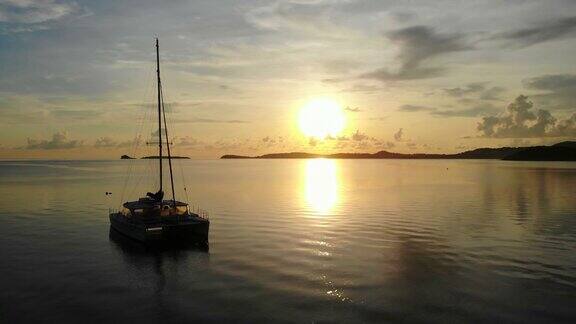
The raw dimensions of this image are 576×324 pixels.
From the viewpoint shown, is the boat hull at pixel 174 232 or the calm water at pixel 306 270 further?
the boat hull at pixel 174 232

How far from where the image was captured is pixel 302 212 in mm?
70250

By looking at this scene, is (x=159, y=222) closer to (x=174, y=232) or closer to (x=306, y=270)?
(x=174, y=232)

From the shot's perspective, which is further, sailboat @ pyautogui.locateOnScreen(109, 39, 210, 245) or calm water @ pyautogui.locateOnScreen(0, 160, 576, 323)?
sailboat @ pyautogui.locateOnScreen(109, 39, 210, 245)

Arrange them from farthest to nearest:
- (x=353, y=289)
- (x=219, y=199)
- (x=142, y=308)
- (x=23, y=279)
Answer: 1. (x=219, y=199)
2. (x=23, y=279)
3. (x=353, y=289)
4. (x=142, y=308)

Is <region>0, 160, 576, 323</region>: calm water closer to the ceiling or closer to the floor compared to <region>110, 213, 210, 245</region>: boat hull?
closer to the floor

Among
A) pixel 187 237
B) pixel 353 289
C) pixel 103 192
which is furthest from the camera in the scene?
pixel 103 192

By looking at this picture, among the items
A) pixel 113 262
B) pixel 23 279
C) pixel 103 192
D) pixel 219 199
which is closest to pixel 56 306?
pixel 23 279

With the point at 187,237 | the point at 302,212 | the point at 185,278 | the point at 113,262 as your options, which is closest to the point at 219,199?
the point at 302,212

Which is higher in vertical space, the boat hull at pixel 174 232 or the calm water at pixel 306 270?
the boat hull at pixel 174 232

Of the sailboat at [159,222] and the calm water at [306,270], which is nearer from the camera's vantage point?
the calm water at [306,270]

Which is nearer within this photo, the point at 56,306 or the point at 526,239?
the point at 56,306

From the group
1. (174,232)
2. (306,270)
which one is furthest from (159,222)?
(306,270)

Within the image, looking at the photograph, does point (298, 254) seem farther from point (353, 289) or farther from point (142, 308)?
point (142, 308)

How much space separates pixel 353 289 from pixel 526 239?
26.3 metres
